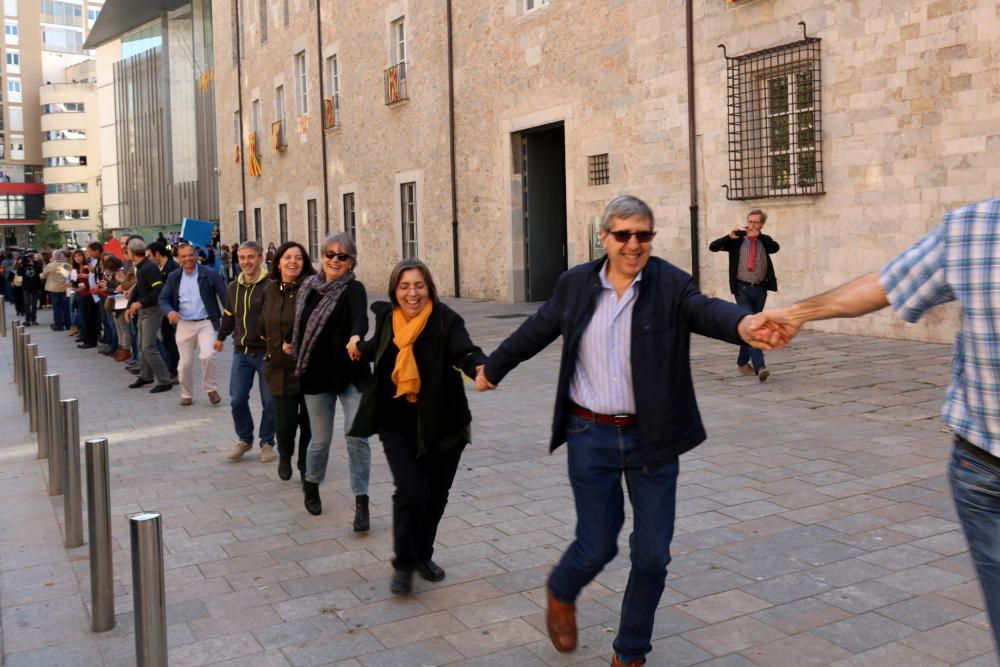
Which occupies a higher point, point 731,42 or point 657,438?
point 731,42

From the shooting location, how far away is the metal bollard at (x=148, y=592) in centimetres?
328

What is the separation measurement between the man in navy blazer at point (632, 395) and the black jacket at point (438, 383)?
1.00m

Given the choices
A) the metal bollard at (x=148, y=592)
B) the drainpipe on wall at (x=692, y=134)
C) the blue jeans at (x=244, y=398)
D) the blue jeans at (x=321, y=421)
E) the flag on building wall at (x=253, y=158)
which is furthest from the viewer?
the flag on building wall at (x=253, y=158)

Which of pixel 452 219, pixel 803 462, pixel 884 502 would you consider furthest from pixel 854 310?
pixel 452 219

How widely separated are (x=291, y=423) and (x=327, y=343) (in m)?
0.88

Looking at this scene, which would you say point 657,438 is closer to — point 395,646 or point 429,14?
point 395,646

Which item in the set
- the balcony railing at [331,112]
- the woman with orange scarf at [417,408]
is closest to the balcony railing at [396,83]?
the balcony railing at [331,112]

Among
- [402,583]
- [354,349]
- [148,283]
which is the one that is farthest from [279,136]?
[402,583]

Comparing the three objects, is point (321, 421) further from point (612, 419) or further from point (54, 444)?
point (612, 419)

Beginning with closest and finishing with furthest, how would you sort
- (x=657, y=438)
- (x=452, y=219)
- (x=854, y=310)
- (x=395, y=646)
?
1. (x=854, y=310)
2. (x=657, y=438)
3. (x=395, y=646)
4. (x=452, y=219)

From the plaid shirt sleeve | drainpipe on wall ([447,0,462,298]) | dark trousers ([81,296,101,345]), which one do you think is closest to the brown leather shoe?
the plaid shirt sleeve

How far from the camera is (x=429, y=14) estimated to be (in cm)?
2253

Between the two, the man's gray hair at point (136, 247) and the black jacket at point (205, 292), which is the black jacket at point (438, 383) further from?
the man's gray hair at point (136, 247)

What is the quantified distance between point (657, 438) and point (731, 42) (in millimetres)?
11894
